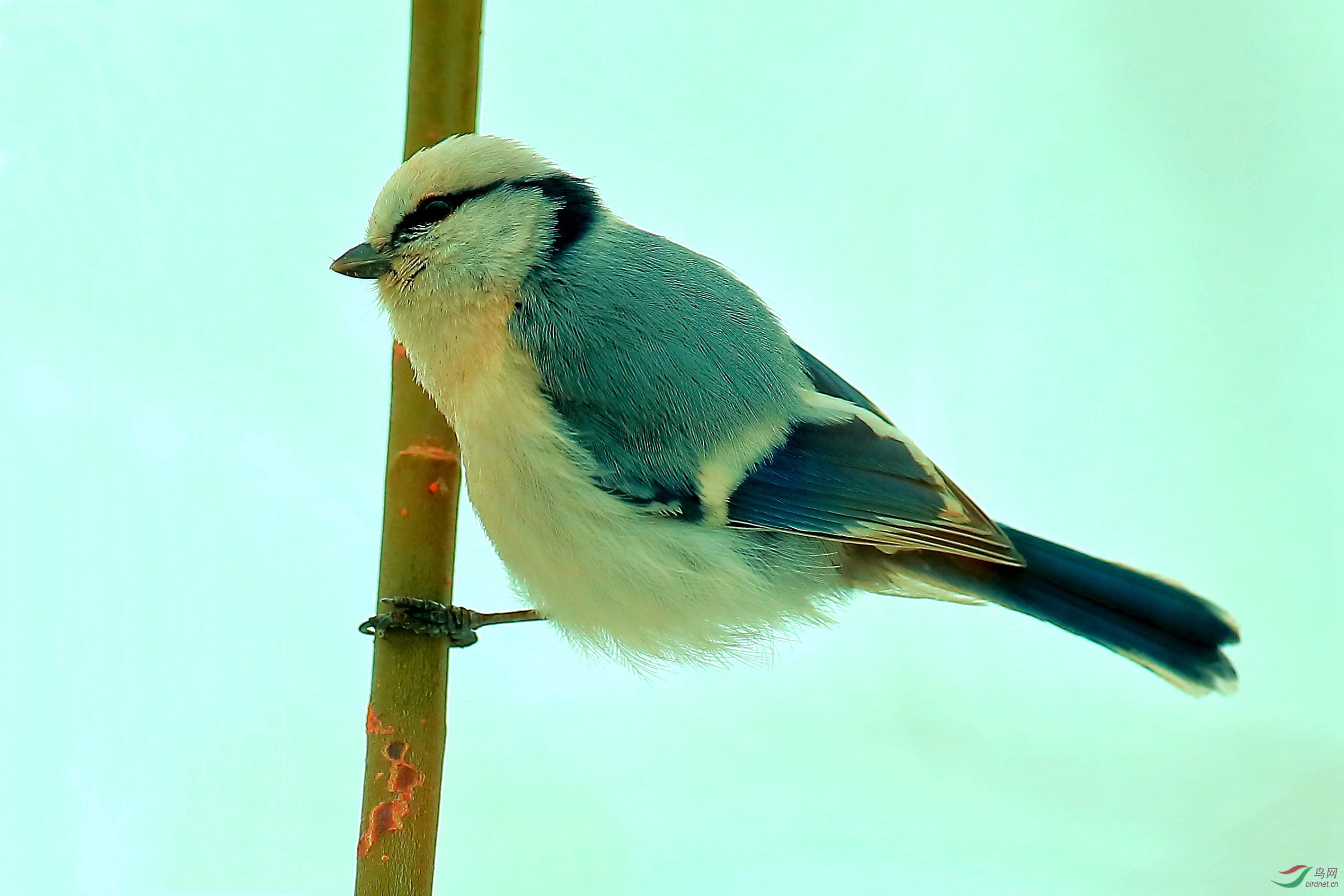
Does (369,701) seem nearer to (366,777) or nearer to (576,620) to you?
(366,777)

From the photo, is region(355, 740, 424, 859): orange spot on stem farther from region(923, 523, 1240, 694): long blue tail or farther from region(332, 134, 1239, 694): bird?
region(923, 523, 1240, 694): long blue tail

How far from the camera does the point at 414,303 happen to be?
0.98 m

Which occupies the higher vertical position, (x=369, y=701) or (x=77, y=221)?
(x=77, y=221)

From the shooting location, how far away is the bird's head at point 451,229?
957 millimetres

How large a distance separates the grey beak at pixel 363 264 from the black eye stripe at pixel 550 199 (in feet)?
0.05

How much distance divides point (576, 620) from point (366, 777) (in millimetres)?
214

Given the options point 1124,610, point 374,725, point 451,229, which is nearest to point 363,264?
point 451,229

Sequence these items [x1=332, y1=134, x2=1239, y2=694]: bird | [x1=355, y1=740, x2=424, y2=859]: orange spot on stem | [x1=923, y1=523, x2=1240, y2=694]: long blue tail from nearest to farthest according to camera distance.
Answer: [x1=355, y1=740, x2=424, y2=859]: orange spot on stem
[x1=332, y1=134, x2=1239, y2=694]: bird
[x1=923, y1=523, x2=1240, y2=694]: long blue tail

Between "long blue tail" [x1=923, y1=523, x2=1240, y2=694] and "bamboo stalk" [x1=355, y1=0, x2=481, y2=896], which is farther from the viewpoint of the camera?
"long blue tail" [x1=923, y1=523, x2=1240, y2=694]

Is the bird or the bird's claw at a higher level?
the bird

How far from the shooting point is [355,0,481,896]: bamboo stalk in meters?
0.84

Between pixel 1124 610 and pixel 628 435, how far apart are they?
1.54ft

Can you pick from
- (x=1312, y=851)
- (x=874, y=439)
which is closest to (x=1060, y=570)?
(x=874, y=439)

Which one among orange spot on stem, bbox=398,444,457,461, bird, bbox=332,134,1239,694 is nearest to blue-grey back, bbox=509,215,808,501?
bird, bbox=332,134,1239,694
